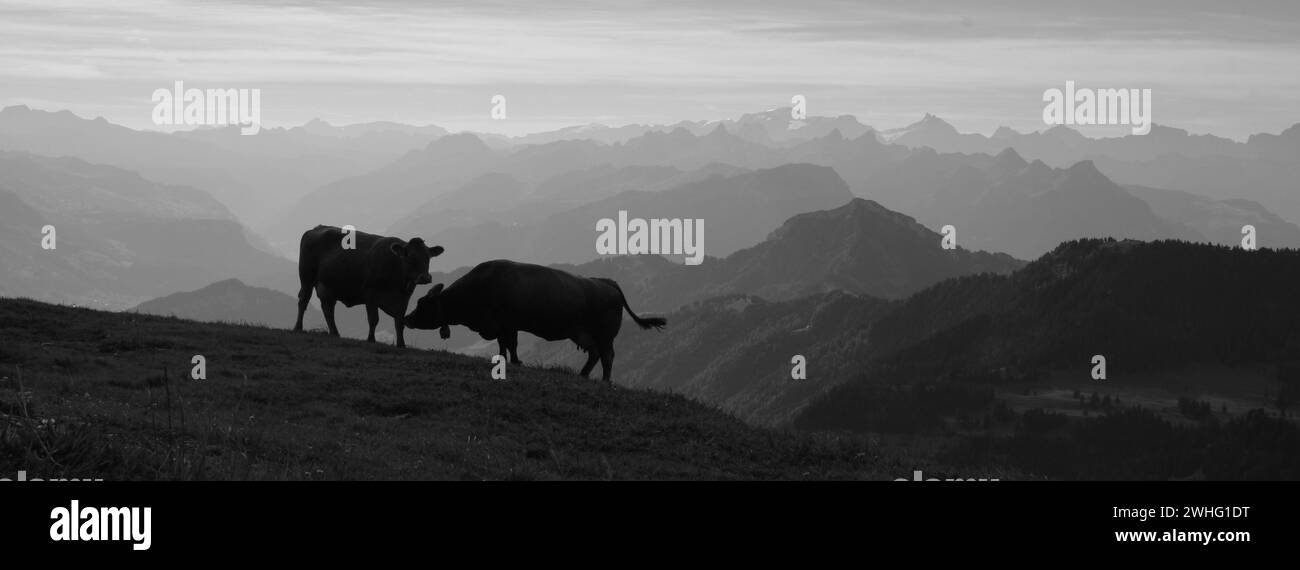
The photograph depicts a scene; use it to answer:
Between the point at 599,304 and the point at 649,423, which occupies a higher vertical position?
the point at 599,304

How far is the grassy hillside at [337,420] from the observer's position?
42.5ft

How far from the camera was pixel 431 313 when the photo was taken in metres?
29.8

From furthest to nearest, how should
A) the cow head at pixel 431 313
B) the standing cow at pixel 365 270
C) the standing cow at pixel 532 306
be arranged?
the standing cow at pixel 365 270 → the cow head at pixel 431 313 → the standing cow at pixel 532 306

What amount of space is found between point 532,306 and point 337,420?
8.39 meters

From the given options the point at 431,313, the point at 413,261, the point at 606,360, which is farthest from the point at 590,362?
the point at 413,261

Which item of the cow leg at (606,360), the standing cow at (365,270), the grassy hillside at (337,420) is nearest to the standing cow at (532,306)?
the cow leg at (606,360)

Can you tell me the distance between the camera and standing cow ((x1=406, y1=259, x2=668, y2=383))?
2820 cm

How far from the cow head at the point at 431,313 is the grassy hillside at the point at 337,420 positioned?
33.3 inches

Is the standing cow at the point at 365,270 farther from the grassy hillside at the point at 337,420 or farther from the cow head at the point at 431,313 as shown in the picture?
the grassy hillside at the point at 337,420
